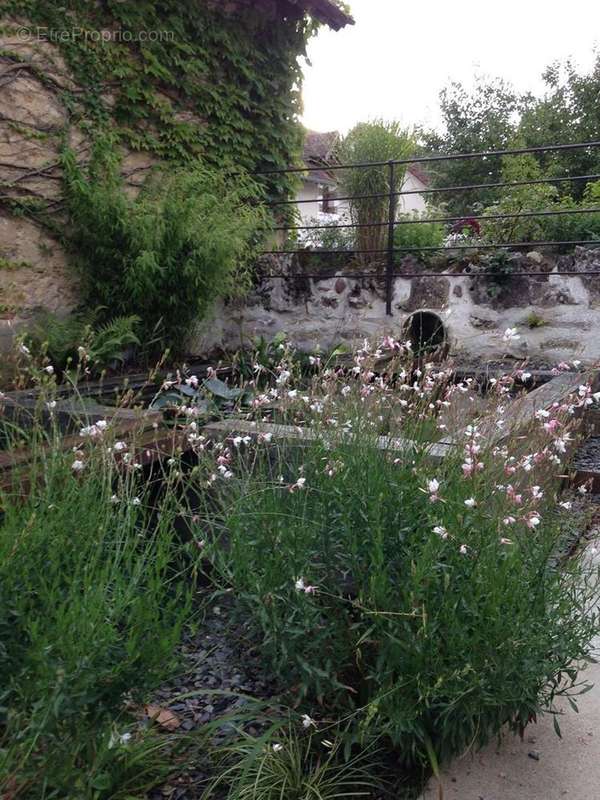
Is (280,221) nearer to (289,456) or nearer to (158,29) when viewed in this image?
(158,29)

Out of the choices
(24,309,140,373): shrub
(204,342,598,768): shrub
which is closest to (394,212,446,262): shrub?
(24,309,140,373): shrub

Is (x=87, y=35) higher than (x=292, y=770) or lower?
higher

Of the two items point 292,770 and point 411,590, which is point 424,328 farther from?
point 292,770

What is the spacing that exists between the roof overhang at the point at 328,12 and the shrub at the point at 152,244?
217 cm

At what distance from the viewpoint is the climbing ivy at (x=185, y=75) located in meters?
5.19

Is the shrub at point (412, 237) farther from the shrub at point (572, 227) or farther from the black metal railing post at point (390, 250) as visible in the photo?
the shrub at point (572, 227)

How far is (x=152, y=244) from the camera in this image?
489 centimetres

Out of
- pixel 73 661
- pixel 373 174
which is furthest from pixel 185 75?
pixel 73 661

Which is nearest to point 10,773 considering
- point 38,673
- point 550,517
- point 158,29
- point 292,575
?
point 38,673

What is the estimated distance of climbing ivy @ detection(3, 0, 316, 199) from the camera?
17.0 ft

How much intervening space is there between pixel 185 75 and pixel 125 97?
0.70 metres

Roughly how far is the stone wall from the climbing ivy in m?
1.12

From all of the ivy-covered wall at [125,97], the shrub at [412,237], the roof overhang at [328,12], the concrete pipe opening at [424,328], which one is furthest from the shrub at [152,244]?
the roof overhang at [328,12]

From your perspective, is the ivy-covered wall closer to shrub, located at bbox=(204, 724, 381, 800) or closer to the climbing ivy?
the climbing ivy
